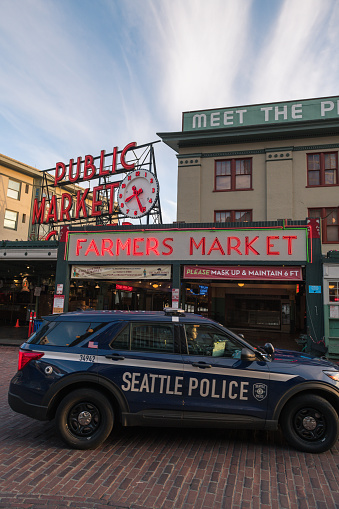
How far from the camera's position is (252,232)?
12.9 m

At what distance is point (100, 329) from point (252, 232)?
9198 millimetres

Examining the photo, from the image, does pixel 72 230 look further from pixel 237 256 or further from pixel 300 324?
pixel 300 324

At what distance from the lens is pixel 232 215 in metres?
17.7

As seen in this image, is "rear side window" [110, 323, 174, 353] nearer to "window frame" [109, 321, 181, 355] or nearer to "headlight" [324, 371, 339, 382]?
"window frame" [109, 321, 181, 355]

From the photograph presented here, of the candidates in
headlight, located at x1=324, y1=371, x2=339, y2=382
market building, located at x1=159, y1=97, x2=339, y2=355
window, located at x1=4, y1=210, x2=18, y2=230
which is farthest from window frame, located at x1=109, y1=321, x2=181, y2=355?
window, located at x1=4, y1=210, x2=18, y2=230

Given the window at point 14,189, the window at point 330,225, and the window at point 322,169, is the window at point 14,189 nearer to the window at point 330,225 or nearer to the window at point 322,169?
the window at point 322,169

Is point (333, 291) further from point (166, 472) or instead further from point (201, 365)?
point (166, 472)

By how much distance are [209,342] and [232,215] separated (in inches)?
533

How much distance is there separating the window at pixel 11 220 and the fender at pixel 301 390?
101 feet

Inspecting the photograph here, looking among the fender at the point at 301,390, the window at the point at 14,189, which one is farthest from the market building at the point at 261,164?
the window at the point at 14,189

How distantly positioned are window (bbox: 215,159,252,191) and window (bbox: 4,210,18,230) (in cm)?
2105

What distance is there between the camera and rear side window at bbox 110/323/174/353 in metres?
4.78

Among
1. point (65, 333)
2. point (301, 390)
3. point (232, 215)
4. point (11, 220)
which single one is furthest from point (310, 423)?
point (11, 220)

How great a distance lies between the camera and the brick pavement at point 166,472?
11.3ft
